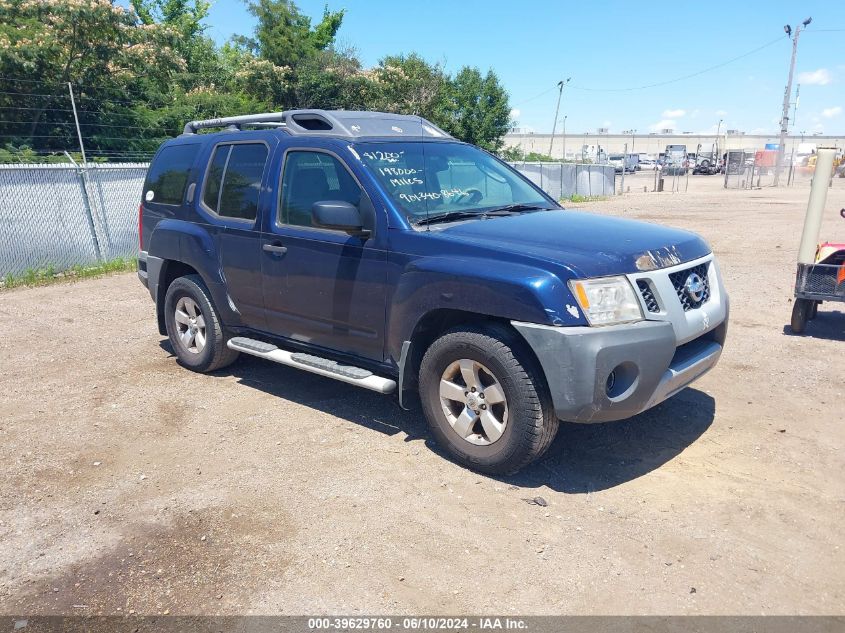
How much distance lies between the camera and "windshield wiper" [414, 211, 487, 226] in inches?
169

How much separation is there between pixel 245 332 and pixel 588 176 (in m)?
27.8

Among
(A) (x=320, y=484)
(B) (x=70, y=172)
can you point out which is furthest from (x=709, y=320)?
(B) (x=70, y=172)

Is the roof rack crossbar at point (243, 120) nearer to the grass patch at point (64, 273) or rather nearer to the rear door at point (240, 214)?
the rear door at point (240, 214)

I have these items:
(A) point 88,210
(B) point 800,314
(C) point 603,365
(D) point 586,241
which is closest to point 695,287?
(D) point 586,241

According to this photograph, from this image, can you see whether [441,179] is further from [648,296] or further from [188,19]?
[188,19]

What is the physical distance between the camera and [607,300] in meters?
3.58

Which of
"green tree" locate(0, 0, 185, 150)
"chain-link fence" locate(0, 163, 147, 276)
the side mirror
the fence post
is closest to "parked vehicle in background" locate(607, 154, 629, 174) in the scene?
"green tree" locate(0, 0, 185, 150)

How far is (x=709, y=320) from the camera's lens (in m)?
4.12

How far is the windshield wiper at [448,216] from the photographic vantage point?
4.29 m

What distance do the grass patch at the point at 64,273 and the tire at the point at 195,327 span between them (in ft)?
19.0

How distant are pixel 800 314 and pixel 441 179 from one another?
13.6 feet

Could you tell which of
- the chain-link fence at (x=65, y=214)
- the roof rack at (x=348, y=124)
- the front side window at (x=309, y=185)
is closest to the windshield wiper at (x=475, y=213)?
the front side window at (x=309, y=185)

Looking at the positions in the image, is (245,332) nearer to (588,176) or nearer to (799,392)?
(799,392)

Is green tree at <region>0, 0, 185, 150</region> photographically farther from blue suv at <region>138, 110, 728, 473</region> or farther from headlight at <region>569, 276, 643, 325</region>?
headlight at <region>569, 276, 643, 325</region>
